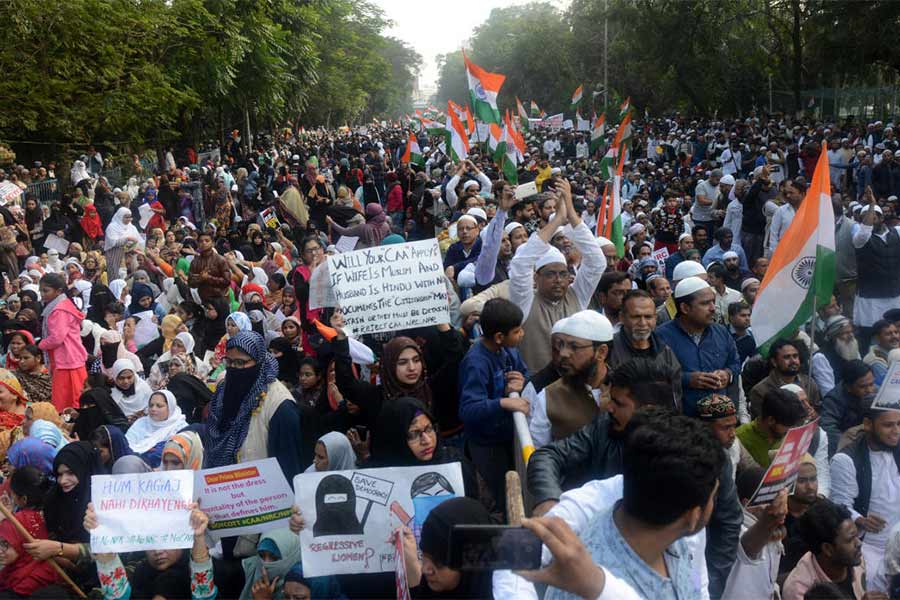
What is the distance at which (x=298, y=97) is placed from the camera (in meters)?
36.0

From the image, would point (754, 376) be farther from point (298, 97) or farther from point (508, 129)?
point (298, 97)

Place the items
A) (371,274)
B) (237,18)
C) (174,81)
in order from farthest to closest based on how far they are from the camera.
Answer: (237,18) → (174,81) → (371,274)

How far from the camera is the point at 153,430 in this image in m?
6.10

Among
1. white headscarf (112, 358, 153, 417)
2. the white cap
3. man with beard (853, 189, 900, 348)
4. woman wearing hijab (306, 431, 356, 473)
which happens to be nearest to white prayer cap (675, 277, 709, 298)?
woman wearing hijab (306, 431, 356, 473)

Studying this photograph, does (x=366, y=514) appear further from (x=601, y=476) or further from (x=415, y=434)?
(x=601, y=476)

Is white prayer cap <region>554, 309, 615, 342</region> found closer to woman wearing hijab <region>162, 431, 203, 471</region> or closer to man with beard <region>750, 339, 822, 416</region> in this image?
man with beard <region>750, 339, 822, 416</region>

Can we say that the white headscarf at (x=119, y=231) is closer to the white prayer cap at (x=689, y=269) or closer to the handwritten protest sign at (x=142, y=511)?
the white prayer cap at (x=689, y=269)

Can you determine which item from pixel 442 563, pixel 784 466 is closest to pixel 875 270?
pixel 784 466

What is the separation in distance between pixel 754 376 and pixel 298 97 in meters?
32.0

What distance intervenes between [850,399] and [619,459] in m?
2.93

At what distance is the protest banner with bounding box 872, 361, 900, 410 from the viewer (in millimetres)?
4535

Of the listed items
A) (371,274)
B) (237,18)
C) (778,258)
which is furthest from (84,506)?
(237,18)

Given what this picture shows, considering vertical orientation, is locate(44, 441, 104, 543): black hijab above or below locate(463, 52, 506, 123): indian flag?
below

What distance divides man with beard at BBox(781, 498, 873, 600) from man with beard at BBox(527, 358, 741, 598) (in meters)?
0.94
